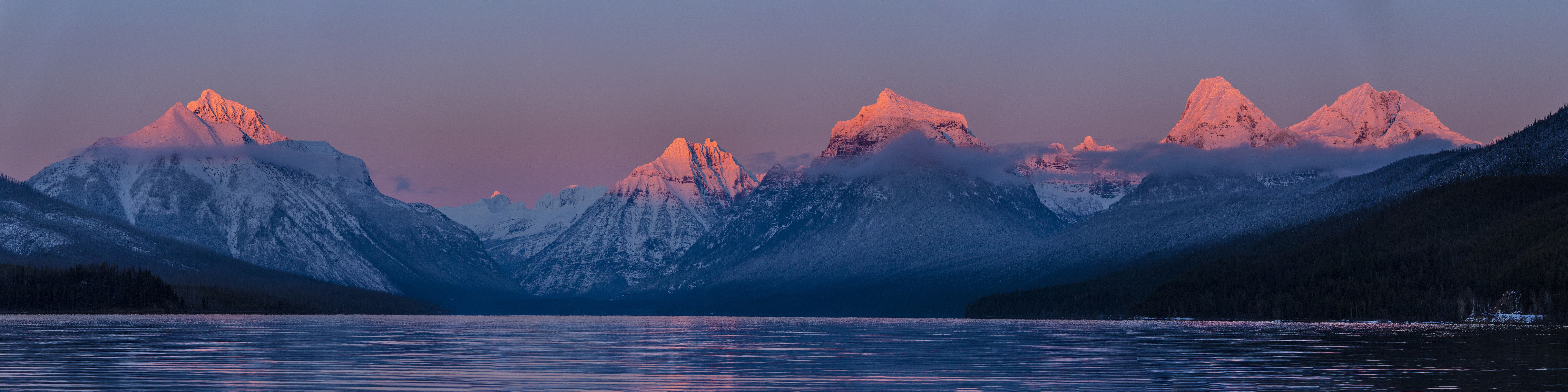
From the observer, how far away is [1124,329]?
196 meters

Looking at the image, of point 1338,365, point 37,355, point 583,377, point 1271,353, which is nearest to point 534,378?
point 583,377

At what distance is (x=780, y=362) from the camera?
90.8 metres

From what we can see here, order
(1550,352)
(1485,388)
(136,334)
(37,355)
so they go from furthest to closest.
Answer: (136,334) < (1550,352) < (37,355) < (1485,388)

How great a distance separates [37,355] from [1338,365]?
270 ft

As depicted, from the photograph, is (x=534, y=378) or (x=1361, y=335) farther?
(x=1361, y=335)

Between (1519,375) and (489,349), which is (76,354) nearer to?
(489,349)

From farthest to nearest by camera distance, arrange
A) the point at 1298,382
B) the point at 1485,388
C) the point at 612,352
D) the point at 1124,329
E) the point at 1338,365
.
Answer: the point at 1124,329
the point at 612,352
the point at 1338,365
the point at 1298,382
the point at 1485,388

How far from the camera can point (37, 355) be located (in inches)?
3593

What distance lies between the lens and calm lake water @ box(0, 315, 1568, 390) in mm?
66812

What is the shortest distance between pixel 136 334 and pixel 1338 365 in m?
118

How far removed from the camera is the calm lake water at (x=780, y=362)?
6681 cm

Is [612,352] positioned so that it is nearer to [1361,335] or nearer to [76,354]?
[76,354]

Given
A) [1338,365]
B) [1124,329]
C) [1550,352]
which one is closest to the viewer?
[1338,365]

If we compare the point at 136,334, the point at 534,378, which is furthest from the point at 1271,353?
the point at 136,334
